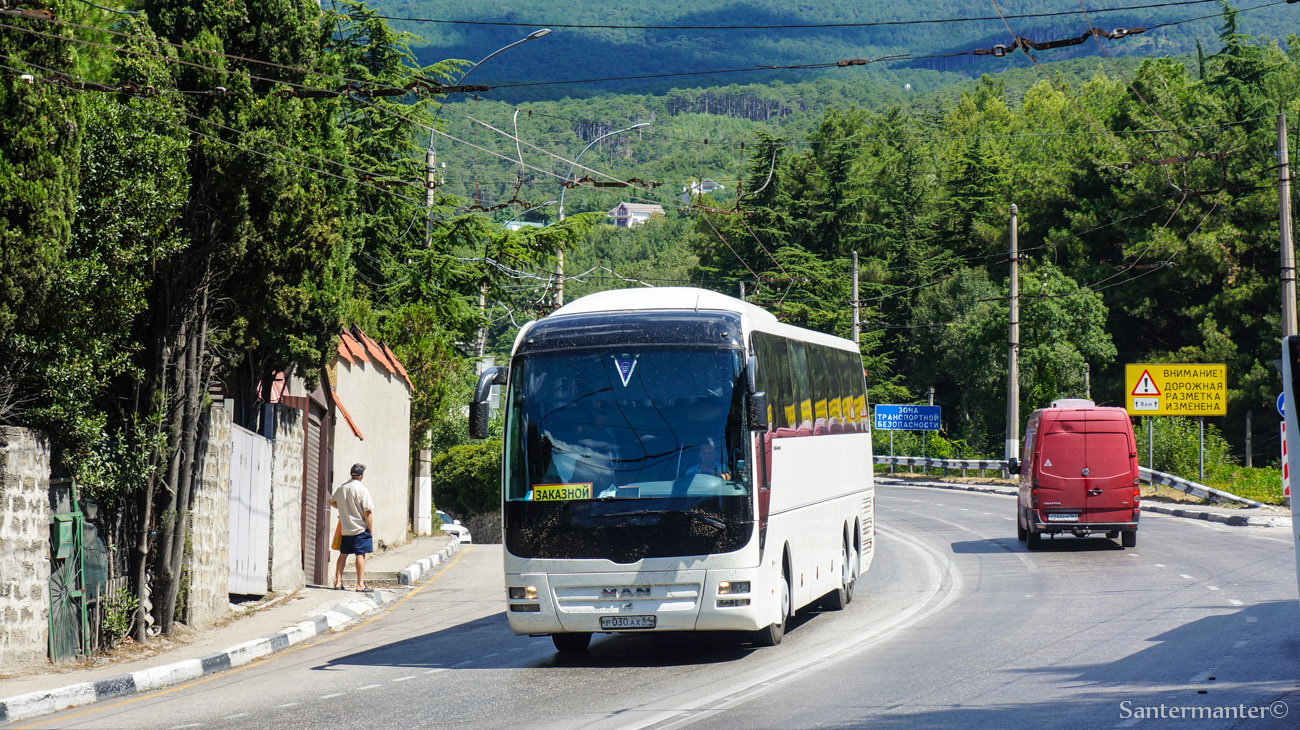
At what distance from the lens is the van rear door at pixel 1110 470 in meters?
22.8

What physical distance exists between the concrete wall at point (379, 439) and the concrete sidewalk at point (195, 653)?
13.8 feet

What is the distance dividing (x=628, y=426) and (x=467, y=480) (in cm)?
2799

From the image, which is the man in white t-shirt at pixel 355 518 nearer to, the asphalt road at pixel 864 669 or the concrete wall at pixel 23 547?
the asphalt road at pixel 864 669

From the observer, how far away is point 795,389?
1519 centimetres

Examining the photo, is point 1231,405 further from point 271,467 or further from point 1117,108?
point 271,467

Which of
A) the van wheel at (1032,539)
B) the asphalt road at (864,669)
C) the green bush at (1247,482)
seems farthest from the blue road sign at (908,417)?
the asphalt road at (864,669)

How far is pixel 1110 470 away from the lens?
2277cm

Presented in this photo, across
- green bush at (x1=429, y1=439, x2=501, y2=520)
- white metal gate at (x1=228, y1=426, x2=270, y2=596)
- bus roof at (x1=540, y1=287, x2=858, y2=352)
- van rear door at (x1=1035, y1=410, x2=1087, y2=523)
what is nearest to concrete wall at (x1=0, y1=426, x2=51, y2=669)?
white metal gate at (x1=228, y1=426, x2=270, y2=596)

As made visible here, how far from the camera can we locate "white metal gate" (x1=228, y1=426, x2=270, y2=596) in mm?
16562

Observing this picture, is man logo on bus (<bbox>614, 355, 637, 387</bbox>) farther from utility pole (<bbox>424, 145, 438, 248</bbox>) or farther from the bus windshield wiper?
utility pole (<bbox>424, 145, 438, 248</bbox>)

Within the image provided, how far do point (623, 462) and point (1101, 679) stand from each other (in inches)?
177

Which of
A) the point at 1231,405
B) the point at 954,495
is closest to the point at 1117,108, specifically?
the point at 1231,405

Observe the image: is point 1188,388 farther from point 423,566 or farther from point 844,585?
point 844,585

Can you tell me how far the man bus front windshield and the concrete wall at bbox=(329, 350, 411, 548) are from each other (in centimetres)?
1118
